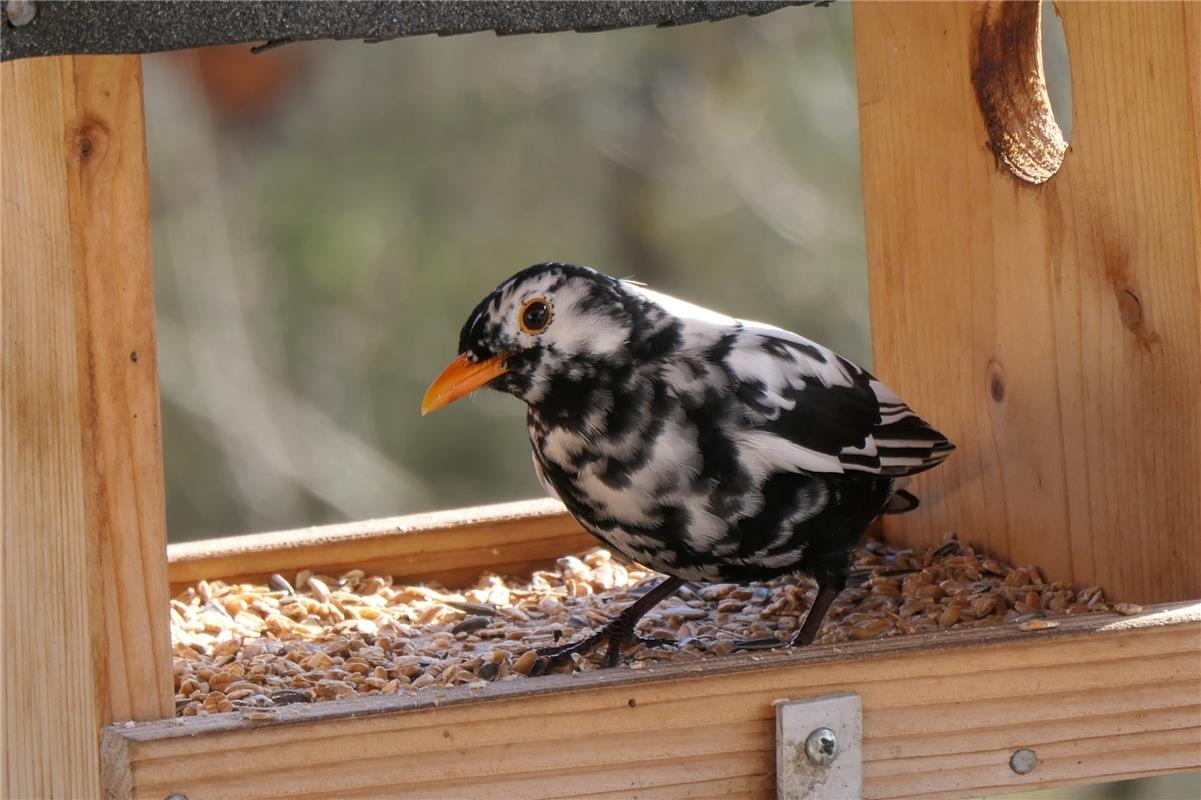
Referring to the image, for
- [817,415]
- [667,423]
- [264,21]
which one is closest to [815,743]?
[667,423]

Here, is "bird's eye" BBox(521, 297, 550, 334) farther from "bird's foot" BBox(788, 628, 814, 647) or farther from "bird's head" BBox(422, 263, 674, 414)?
"bird's foot" BBox(788, 628, 814, 647)

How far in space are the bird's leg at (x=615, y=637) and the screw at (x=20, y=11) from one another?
1.54m

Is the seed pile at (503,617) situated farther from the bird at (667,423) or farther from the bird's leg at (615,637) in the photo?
the bird at (667,423)

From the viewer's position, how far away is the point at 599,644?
10.1ft

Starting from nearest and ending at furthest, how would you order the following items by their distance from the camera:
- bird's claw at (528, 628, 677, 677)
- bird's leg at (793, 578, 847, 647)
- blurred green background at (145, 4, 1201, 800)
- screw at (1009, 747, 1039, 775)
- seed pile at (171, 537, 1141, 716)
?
screw at (1009, 747, 1039, 775) → seed pile at (171, 537, 1141, 716) → bird's claw at (528, 628, 677, 677) → bird's leg at (793, 578, 847, 647) → blurred green background at (145, 4, 1201, 800)

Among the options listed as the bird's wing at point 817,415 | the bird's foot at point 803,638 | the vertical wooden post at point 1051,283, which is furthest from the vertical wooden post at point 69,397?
the vertical wooden post at point 1051,283

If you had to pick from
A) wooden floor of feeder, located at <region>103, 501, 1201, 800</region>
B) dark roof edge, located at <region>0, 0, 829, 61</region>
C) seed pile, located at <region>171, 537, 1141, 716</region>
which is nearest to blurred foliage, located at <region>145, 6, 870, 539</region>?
seed pile, located at <region>171, 537, 1141, 716</region>

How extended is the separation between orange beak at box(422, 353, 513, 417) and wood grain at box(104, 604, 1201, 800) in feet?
2.32

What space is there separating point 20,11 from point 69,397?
1.78 ft

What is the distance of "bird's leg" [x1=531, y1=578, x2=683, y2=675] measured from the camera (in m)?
3.00

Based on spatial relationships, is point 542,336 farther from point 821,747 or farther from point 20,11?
point 20,11

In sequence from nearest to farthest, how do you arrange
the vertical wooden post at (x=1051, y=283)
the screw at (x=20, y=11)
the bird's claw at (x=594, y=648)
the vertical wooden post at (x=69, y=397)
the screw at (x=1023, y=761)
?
the screw at (x=20, y=11)
the vertical wooden post at (x=69, y=397)
the screw at (x=1023, y=761)
the vertical wooden post at (x=1051, y=283)
the bird's claw at (x=594, y=648)

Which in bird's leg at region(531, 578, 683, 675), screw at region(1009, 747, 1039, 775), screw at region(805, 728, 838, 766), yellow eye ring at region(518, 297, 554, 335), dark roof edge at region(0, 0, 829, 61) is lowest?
screw at region(1009, 747, 1039, 775)

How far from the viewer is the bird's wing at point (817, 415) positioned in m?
2.90
